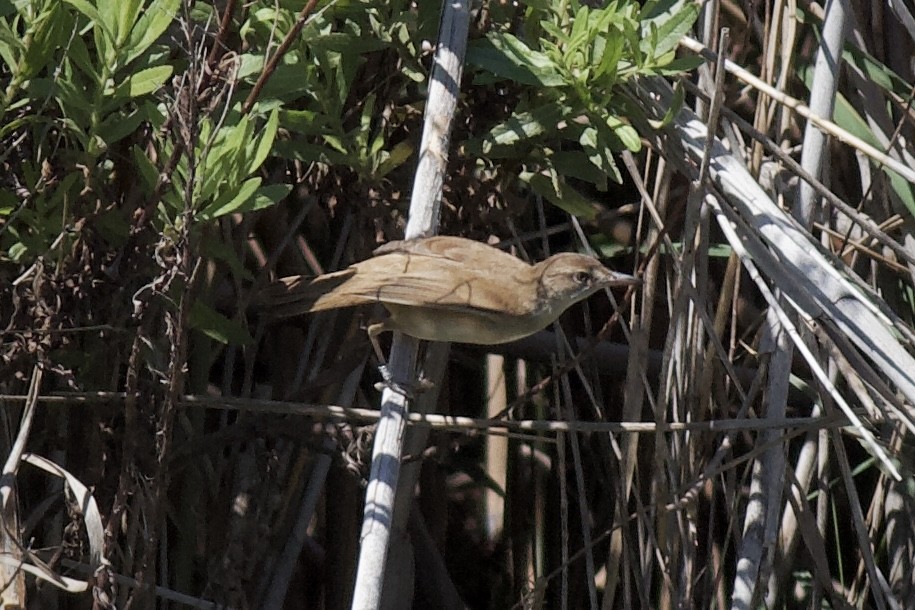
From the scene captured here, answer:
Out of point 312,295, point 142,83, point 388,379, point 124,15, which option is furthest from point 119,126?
point 388,379

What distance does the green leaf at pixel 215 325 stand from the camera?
86.2 inches

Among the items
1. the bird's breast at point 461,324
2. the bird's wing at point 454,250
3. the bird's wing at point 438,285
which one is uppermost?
the bird's wing at point 454,250

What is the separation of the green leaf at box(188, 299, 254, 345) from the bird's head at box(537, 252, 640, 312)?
72cm

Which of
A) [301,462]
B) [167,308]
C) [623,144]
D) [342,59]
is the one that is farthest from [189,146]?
[301,462]

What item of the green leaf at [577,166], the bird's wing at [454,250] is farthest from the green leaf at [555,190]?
the bird's wing at [454,250]

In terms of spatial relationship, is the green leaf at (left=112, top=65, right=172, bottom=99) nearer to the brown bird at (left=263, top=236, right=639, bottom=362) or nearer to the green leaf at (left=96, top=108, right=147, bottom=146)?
the green leaf at (left=96, top=108, right=147, bottom=146)

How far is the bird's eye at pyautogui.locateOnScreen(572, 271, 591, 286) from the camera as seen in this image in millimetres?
2664

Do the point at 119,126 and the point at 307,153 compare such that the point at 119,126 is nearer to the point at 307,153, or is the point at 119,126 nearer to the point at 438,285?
the point at 307,153

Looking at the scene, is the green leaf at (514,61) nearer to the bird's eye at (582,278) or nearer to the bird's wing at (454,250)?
the bird's wing at (454,250)

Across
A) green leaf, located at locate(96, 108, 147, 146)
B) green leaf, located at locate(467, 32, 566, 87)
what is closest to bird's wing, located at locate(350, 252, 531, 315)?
green leaf, located at locate(467, 32, 566, 87)

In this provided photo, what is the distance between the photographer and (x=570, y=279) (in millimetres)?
2656

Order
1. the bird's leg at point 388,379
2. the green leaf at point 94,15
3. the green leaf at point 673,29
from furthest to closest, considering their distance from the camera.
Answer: the bird's leg at point 388,379 < the green leaf at point 673,29 < the green leaf at point 94,15

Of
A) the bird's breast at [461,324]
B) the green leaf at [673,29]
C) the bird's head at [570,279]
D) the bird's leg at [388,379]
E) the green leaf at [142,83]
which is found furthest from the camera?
the bird's head at [570,279]

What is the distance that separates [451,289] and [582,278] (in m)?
0.36
